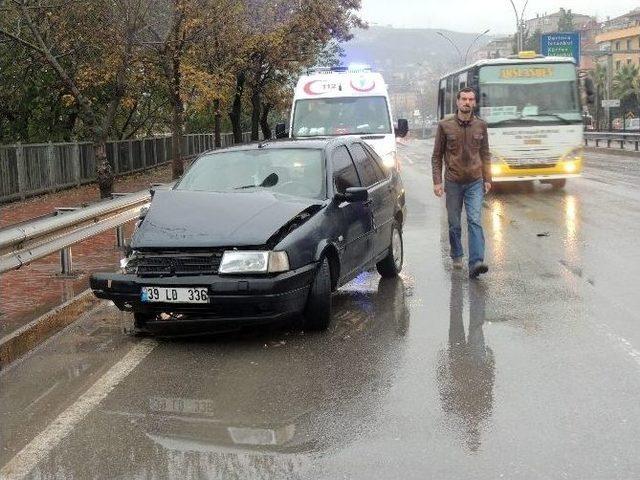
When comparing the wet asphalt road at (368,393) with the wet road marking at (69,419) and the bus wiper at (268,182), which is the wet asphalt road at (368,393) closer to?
the wet road marking at (69,419)

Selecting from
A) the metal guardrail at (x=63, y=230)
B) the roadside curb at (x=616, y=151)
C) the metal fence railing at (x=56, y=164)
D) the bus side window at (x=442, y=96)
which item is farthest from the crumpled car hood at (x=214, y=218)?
the roadside curb at (x=616, y=151)

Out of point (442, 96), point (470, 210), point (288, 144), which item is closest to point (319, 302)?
point (288, 144)

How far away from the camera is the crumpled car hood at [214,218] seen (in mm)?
6273

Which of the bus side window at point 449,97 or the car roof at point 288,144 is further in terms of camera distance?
the bus side window at point 449,97

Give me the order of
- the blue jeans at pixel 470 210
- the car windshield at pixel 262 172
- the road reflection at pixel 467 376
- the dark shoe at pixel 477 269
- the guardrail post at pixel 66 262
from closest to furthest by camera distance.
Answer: the road reflection at pixel 467 376 → the car windshield at pixel 262 172 → the dark shoe at pixel 477 269 → the blue jeans at pixel 470 210 → the guardrail post at pixel 66 262

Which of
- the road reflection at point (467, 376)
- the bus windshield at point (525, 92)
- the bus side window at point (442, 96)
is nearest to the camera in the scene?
the road reflection at point (467, 376)

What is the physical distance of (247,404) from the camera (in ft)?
16.4

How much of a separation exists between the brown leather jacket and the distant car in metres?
1.58

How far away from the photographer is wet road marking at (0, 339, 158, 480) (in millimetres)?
4152

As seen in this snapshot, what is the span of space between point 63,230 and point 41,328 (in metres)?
1.90

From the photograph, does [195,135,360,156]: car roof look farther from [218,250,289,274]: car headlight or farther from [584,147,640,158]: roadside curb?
[584,147,640,158]: roadside curb

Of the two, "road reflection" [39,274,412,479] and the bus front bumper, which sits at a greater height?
the bus front bumper

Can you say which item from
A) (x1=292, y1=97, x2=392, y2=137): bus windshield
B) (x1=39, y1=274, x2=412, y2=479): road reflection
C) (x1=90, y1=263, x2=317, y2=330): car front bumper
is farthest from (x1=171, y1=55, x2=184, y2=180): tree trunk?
(x1=39, y1=274, x2=412, y2=479): road reflection

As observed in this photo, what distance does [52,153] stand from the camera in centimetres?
2198
